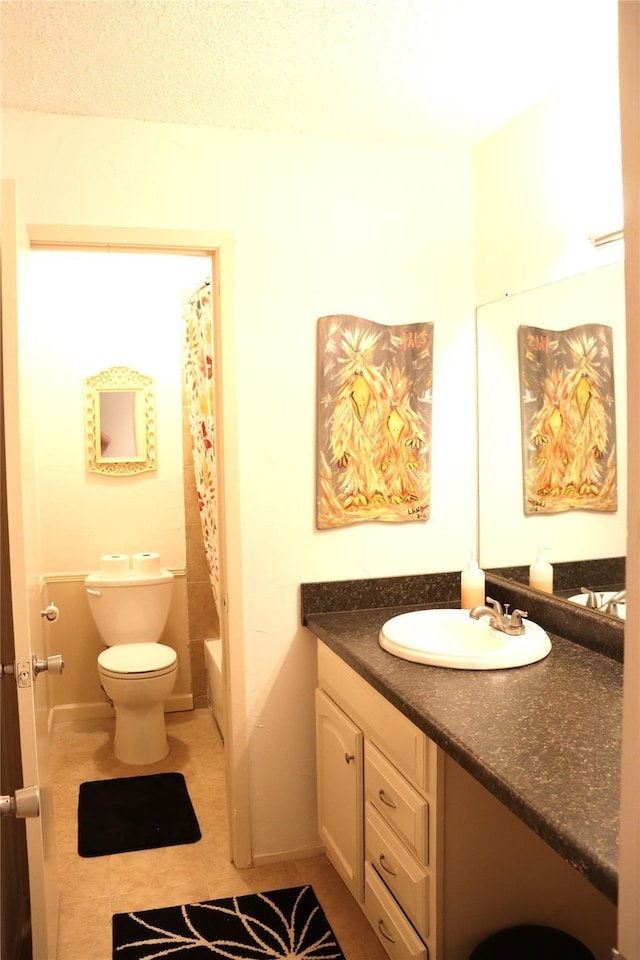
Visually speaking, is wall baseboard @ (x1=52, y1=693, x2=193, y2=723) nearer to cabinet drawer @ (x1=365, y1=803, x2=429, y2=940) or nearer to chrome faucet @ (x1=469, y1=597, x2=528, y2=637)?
cabinet drawer @ (x1=365, y1=803, x2=429, y2=940)

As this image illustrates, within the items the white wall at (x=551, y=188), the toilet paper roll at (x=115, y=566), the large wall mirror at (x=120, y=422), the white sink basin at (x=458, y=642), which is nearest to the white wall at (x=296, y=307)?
the white wall at (x=551, y=188)

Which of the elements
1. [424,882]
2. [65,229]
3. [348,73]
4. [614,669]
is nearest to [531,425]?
[614,669]

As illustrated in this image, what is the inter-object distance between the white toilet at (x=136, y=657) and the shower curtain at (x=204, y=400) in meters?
0.47

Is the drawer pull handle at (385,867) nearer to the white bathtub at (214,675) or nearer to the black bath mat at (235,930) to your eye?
the black bath mat at (235,930)

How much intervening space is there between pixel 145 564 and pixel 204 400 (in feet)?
3.66

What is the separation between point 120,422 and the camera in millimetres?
3943

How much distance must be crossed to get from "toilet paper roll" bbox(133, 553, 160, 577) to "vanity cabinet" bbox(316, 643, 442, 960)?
5.19 ft

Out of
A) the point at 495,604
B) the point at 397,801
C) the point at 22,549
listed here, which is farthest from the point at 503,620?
the point at 22,549

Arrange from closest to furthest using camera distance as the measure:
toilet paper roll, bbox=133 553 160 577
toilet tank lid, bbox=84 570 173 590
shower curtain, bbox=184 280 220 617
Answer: shower curtain, bbox=184 280 220 617 → toilet tank lid, bbox=84 570 173 590 → toilet paper roll, bbox=133 553 160 577

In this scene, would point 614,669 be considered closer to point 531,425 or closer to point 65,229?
point 531,425

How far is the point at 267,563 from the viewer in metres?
2.59

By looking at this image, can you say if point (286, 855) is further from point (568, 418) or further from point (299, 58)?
point (299, 58)

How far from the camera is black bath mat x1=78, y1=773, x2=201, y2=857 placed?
9.21 ft

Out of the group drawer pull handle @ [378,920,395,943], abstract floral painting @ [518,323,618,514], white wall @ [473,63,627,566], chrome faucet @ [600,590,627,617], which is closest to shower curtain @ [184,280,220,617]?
white wall @ [473,63,627,566]
